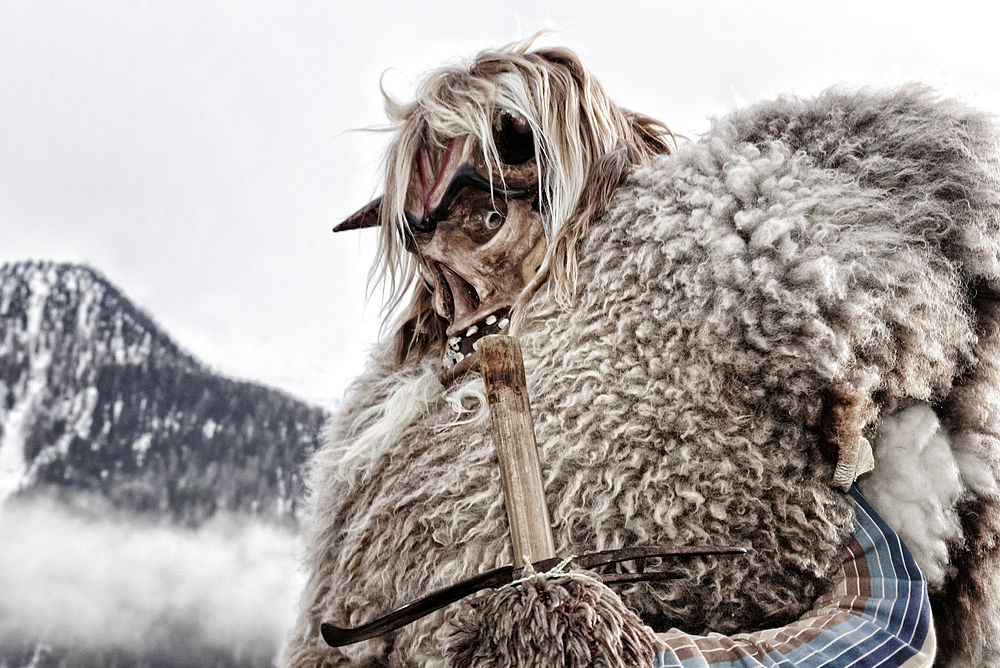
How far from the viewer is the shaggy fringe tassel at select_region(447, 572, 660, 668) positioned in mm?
509

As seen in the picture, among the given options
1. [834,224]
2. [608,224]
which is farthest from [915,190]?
[608,224]

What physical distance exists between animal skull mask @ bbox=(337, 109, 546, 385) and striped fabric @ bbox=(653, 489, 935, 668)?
566 mm

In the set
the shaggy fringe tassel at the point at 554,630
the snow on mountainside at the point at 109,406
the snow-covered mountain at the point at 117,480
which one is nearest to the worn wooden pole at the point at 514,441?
the shaggy fringe tassel at the point at 554,630

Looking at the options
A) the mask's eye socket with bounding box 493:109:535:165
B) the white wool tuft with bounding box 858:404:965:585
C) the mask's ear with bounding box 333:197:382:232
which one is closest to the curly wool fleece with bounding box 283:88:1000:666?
the white wool tuft with bounding box 858:404:965:585

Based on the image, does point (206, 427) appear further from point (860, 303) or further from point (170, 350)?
point (860, 303)

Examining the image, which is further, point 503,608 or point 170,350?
point 170,350

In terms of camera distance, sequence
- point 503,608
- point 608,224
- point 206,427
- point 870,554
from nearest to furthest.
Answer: point 503,608 → point 870,554 → point 608,224 → point 206,427

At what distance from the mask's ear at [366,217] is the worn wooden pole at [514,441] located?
32.4 inches

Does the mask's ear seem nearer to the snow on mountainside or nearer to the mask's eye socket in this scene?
the mask's eye socket

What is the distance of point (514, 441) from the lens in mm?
607

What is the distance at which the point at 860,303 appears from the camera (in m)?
0.74

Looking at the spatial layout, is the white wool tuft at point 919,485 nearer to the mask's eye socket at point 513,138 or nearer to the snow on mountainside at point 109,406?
the mask's eye socket at point 513,138

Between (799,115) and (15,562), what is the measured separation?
1151cm

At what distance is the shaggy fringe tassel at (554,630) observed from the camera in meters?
0.51
